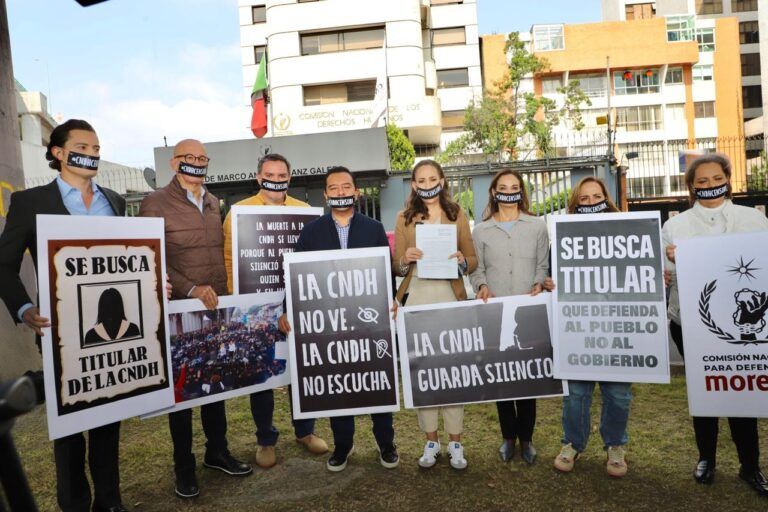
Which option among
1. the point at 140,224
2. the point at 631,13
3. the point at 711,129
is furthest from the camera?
the point at 631,13

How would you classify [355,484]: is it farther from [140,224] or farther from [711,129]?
[711,129]

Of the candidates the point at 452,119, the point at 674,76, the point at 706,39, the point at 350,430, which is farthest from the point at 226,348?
the point at 706,39

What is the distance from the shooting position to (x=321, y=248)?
14.7 ft

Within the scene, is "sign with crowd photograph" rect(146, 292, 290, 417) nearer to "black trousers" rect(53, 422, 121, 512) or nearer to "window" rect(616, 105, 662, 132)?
"black trousers" rect(53, 422, 121, 512)

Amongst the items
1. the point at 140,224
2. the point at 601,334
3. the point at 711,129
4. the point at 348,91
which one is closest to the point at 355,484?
the point at 601,334

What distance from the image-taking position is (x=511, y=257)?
14.5 ft

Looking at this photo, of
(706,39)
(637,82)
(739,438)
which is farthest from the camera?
(706,39)

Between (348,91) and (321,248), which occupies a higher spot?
(348,91)

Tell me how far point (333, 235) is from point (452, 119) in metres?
41.8

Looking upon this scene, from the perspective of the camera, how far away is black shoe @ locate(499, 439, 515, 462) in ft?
14.6

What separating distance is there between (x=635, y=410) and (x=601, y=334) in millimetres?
1987

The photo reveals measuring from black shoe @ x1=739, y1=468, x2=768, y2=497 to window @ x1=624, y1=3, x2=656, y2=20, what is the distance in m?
64.7

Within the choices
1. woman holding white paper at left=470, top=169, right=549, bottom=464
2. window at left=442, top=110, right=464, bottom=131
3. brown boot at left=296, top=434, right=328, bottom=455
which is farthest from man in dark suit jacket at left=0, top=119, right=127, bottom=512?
window at left=442, top=110, right=464, bottom=131

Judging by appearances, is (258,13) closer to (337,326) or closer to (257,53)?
(257,53)
